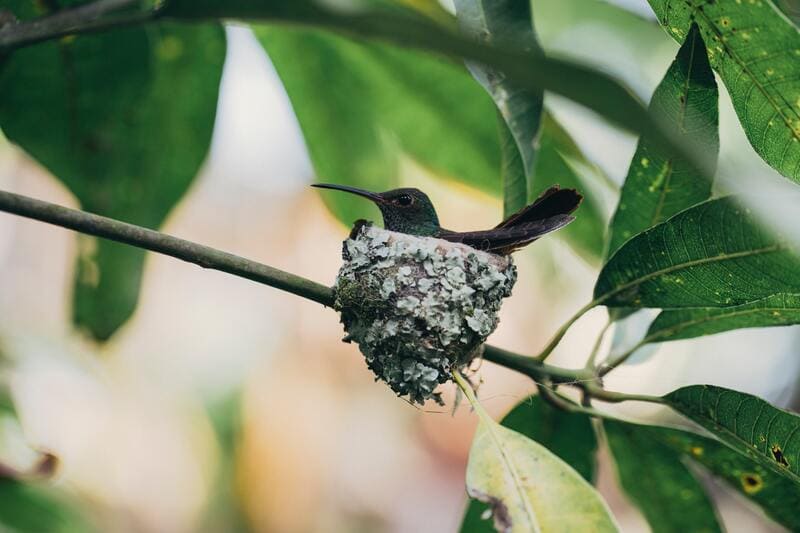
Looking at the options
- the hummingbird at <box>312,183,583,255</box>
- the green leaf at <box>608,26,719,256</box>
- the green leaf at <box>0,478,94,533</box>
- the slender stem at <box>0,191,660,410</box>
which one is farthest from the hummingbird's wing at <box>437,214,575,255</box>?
the green leaf at <box>0,478,94,533</box>

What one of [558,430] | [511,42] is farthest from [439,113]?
[558,430]

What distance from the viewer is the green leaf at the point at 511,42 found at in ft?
5.29

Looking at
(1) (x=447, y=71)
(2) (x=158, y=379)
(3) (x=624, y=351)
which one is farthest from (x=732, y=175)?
(2) (x=158, y=379)

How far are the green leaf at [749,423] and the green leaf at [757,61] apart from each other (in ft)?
1.40

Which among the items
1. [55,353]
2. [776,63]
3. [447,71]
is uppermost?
[447,71]

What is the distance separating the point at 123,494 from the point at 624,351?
6.17 meters

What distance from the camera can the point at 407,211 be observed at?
2600mm

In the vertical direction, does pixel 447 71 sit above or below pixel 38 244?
below

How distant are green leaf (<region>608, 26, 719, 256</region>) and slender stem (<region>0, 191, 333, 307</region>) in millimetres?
664

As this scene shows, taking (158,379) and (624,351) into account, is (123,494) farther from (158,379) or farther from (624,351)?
(624,351)

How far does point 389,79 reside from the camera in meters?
2.47

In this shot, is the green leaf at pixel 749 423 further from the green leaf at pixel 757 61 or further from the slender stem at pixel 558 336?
the green leaf at pixel 757 61

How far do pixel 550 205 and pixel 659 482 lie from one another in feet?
2.34

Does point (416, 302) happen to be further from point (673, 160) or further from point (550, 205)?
point (673, 160)
